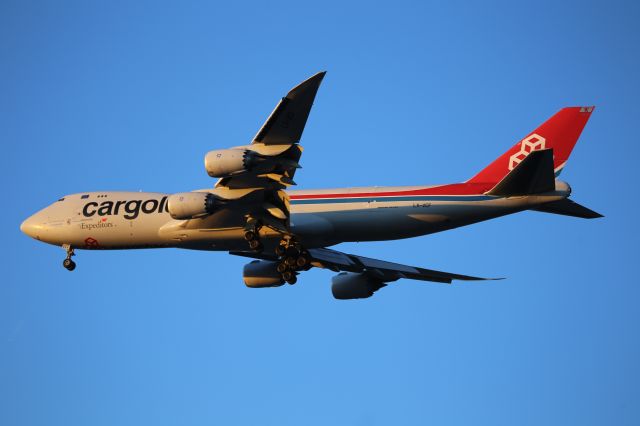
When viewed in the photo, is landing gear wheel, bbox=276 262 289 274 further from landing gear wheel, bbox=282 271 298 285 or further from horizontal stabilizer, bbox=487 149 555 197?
horizontal stabilizer, bbox=487 149 555 197

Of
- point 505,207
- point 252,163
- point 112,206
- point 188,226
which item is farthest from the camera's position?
point 112,206

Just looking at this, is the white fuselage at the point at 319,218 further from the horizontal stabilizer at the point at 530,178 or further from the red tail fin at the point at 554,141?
the red tail fin at the point at 554,141

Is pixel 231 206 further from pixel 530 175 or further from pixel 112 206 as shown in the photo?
pixel 530 175

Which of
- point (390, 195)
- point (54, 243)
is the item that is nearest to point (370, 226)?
point (390, 195)

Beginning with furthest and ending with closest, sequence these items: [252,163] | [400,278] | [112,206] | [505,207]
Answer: [400,278], [112,206], [505,207], [252,163]

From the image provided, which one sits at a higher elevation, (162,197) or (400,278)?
(162,197)

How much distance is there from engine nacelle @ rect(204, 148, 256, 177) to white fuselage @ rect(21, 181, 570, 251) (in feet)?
12.4

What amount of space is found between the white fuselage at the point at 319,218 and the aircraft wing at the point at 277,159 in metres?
1.00

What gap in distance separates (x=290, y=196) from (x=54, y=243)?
11.5 m

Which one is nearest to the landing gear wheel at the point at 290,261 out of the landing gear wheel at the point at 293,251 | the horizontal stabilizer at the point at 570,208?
the landing gear wheel at the point at 293,251

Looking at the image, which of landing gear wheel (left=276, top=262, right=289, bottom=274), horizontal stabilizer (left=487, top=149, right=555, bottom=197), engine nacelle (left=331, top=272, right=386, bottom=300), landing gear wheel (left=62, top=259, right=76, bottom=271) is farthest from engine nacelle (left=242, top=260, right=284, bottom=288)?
horizontal stabilizer (left=487, top=149, right=555, bottom=197)

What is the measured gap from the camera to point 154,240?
3822cm

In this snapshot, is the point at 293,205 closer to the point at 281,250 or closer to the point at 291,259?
the point at 281,250

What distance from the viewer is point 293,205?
1451 inches
